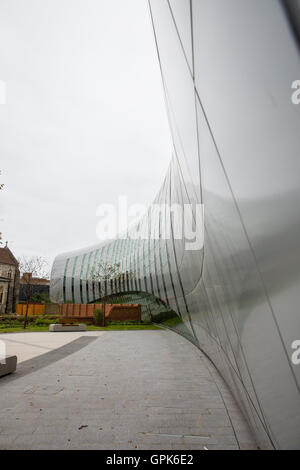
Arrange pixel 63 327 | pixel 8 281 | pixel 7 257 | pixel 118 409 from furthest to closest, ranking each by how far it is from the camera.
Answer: pixel 7 257, pixel 8 281, pixel 63 327, pixel 118 409

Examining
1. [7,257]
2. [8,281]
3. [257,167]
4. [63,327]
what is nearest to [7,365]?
[257,167]

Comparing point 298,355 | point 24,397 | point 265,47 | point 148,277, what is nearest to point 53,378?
point 24,397

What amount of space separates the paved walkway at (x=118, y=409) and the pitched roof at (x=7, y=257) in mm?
55140

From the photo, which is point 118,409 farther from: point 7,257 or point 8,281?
point 7,257

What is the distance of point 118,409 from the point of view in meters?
4.46

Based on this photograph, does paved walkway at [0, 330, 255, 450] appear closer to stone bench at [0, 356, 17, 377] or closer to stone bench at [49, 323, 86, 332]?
stone bench at [0, 356, 17, 377]

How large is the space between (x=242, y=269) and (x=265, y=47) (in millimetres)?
1699

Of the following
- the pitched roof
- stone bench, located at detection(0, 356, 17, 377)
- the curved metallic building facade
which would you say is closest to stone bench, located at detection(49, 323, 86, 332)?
stone bench, located at detection(0, 356, 17, 377)

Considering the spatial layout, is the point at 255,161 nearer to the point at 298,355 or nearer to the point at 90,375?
the point at 298,355

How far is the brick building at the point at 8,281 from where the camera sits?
166 feet

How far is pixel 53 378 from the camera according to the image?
21.1ft

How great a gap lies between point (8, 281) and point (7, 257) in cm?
1040

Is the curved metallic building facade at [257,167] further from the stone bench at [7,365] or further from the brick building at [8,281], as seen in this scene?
the brick building at [8,281]

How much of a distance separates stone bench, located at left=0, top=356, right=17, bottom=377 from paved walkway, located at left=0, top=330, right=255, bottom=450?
0.17 meters
